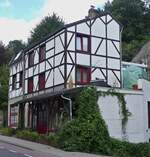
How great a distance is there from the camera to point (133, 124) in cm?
2727

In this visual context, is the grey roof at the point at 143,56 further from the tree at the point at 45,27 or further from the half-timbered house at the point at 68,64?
the half-timbered house at the point at 68,64

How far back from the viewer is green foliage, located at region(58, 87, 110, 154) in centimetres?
2362

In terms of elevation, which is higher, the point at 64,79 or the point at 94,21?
the point at 94,21

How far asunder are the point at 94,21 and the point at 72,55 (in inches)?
158

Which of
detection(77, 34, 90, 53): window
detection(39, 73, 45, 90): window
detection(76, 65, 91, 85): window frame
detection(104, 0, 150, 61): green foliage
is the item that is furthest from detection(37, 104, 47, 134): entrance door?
detection(104, 0, 150, 61): green foliage

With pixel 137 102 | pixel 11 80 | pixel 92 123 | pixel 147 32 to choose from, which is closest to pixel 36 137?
pixel 92 123

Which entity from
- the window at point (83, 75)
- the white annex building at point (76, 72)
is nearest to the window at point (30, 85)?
the white annex building at point (76, 72)

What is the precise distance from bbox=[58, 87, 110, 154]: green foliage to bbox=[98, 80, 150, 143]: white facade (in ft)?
3.46

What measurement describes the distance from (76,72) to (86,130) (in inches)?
353

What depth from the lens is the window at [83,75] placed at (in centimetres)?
3256

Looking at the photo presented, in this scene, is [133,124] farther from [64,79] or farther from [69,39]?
[69,39]

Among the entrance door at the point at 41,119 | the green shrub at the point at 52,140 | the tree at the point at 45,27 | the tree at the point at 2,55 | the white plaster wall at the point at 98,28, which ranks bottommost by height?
the green shrub at the point at 52,140

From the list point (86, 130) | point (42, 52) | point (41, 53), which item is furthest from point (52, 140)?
point (41, 53)

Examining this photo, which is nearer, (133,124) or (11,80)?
(133,124)
